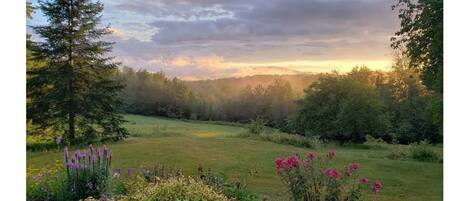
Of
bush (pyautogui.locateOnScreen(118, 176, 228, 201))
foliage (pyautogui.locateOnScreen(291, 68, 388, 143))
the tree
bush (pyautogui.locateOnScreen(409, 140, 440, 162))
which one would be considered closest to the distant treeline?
foliage (pyautogui.locateOnScreen(291, 68, 388, 143))

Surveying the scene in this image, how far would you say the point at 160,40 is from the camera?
287 inches

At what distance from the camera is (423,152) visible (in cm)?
992

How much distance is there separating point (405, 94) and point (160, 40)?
490cm

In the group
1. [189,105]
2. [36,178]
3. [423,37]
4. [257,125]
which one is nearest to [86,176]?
[36,178]

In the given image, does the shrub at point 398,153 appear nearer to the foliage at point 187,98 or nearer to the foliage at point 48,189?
the foliage at point 187,98

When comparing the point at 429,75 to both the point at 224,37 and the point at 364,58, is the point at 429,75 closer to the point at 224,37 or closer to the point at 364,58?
the point at 364,58

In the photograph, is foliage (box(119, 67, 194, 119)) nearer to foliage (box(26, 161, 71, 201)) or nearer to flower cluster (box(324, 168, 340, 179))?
foliage (box(26, 161, 71, 201))

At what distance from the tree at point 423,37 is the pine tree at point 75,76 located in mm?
4690

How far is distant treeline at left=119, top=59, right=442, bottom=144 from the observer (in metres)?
7.54

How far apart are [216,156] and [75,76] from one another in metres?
2.60

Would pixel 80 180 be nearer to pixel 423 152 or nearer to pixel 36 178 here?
pixel 36 178

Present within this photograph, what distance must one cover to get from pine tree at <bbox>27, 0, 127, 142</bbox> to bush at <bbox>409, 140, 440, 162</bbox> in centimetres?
573

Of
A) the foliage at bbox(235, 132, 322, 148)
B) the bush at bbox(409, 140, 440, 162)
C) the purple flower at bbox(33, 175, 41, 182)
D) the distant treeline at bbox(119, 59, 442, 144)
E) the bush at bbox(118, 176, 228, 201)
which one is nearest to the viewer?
the bush at bbox(118, 176, 228, 201)

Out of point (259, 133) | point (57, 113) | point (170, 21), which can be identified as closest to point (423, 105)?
point (259, 133)
